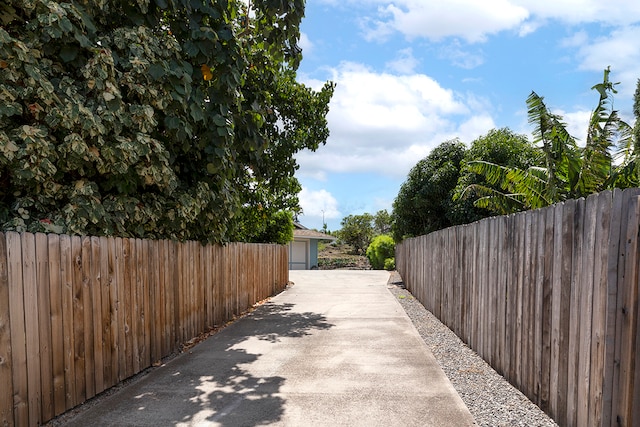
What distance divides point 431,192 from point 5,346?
55.5 ft

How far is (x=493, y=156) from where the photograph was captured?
16.2m

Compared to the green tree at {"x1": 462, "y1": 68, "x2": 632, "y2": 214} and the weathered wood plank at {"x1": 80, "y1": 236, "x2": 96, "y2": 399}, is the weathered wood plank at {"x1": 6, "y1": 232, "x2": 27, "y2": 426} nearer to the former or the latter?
the weathered wood plank at {"x1": 80, "y1": 236, "x2": 96, "y2": 399}

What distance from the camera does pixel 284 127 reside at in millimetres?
12367

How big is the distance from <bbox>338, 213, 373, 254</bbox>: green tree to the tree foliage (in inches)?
1663

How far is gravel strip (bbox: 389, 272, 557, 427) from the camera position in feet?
13.4

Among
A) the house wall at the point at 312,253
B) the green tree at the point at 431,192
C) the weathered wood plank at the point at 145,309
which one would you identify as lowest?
the house wall at the point at 312,253

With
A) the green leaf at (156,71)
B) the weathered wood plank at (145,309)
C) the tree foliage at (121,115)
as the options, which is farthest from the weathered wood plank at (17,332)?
the green leaf at (156,71)

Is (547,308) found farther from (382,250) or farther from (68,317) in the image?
(382,250)

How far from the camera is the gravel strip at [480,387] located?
410 cm

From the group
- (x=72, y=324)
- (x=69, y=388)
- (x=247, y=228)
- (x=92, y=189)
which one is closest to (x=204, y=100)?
(x=92, y=189)

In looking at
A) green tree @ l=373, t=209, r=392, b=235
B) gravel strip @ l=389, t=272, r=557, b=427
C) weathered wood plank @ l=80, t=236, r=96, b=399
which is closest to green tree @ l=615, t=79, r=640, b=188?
gravel strip @ l=389, t=272, r=557, b=427

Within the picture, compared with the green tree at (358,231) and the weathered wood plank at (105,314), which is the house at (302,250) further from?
the weathered wood plank at (105,314)

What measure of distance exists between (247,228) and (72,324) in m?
10.1

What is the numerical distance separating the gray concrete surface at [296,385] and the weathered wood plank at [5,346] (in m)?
0.63
